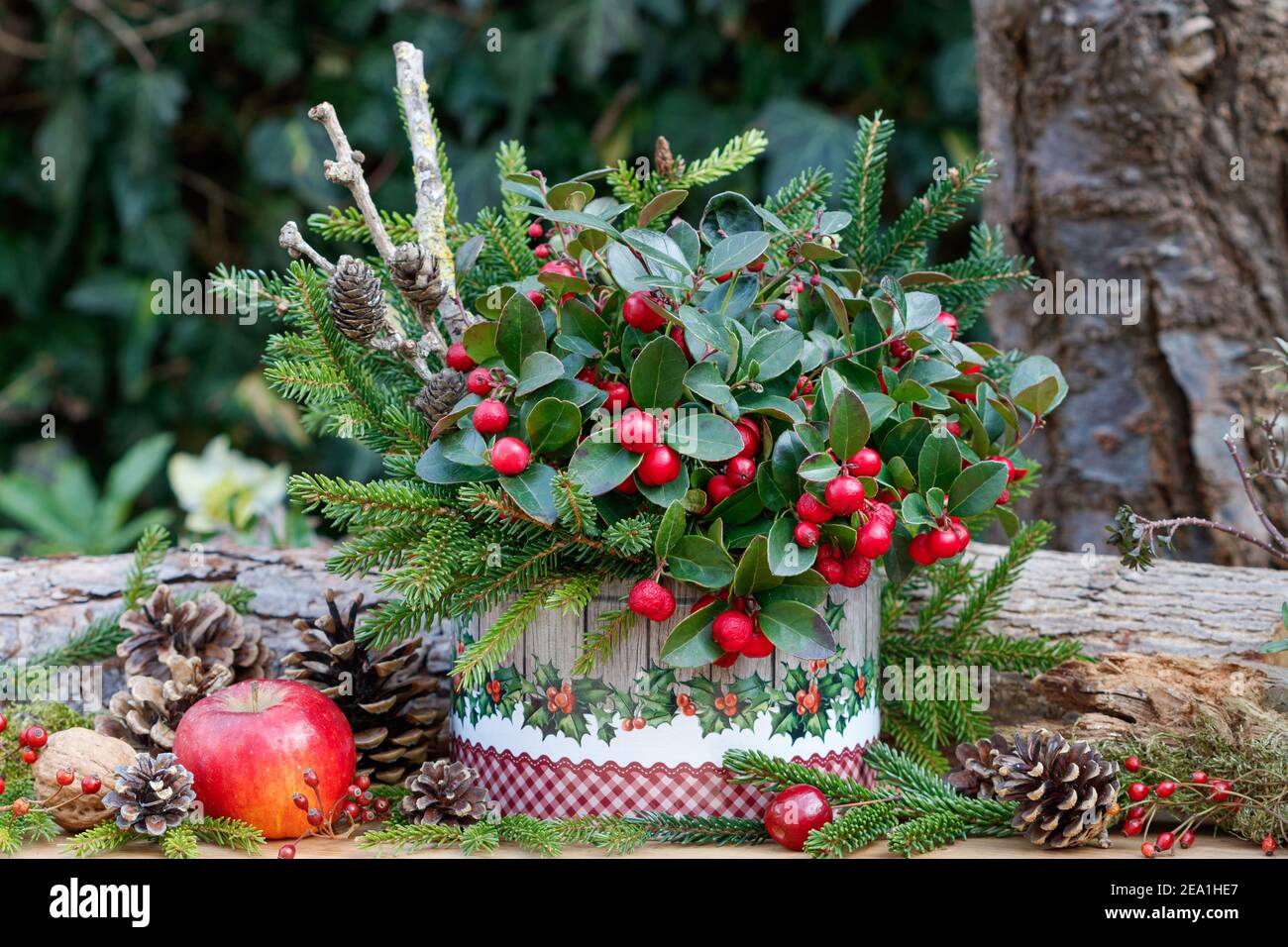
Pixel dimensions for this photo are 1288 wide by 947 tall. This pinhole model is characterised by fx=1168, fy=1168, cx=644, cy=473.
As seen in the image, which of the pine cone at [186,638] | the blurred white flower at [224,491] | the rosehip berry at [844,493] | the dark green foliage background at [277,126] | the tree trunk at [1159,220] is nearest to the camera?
the rosehip berry at [844,493]

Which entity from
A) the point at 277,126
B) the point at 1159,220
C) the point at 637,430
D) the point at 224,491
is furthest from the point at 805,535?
the point at 277,126

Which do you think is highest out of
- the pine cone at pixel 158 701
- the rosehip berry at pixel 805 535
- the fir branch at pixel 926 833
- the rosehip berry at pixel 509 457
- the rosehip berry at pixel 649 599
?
the rosehip berry at pixel 509 457

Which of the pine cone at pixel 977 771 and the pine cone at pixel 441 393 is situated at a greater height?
the pine cone at pixel 441 393

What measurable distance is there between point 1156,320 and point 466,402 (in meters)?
0.84

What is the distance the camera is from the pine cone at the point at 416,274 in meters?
0.74

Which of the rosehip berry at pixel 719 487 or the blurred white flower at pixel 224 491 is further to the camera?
the blurred white flower at pixel 224 491

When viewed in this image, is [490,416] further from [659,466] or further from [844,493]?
[844,493]

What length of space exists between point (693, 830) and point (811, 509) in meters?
0.23

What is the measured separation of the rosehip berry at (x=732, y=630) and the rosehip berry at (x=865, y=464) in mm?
113

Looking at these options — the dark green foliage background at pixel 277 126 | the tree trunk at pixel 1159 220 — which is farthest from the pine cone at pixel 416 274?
the dark green foliage background at pixel 277 126

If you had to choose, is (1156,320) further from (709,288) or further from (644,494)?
(644,494)

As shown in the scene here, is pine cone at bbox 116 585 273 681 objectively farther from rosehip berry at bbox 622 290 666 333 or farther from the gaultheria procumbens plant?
rosehip berry at bbox 622 290 666 333

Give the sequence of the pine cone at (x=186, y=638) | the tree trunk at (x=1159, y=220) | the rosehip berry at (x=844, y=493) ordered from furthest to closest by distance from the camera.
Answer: the tree trunk at (x=1159, y=220)
the pine cone at (x=186, y=638)
the rosehip berry at (x=844, y=493)

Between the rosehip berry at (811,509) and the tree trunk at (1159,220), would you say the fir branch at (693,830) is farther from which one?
the tree trunk at (1159,220)
